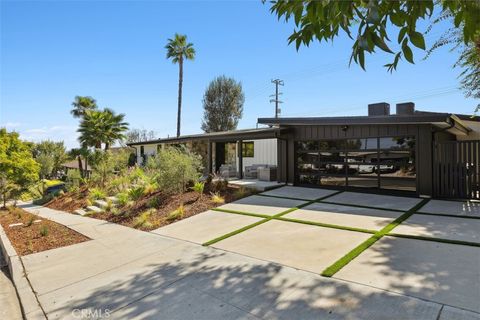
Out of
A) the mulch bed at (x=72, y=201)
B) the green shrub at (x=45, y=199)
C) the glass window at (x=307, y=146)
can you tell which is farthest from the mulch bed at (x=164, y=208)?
the green shrub at (x=45, y=199)

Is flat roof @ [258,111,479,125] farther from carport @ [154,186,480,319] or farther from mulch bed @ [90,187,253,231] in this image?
mulch bed @ [90,187,253,231]

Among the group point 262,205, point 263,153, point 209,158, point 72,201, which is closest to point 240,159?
point 263,153

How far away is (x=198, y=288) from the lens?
3951 mm

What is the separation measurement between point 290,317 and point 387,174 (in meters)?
8.93

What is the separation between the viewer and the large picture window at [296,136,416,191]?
10117 millimetres

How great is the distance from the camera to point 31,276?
15.9 feet

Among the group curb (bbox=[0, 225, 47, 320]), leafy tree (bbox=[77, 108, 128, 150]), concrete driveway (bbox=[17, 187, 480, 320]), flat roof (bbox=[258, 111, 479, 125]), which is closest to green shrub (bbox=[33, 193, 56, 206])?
leafy tree (bbox=[77, 108, 128, 150])

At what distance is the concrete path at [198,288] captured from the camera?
3.23 m

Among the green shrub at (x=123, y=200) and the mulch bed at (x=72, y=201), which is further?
the mulch bed at (x=72, y=201)

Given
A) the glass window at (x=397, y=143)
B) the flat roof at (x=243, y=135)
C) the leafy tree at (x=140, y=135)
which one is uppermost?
the leafy tree at (x=140, y=135)

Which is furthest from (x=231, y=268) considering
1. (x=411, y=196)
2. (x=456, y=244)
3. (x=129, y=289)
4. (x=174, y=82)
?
(x=174, y=82)

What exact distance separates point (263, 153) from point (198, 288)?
12.3 m

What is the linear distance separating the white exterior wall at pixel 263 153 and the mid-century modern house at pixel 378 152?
0.06m

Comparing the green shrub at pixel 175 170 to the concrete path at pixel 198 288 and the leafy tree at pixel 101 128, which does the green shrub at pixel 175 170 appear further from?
the leafy tree at pixel 101 128
